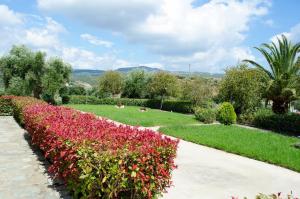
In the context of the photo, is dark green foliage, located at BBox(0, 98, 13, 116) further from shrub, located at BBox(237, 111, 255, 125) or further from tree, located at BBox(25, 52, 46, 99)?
shrub, located at BBox(237, 111, 255, 125)

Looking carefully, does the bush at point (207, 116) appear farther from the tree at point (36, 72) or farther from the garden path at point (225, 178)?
the tree at point (36, 72)

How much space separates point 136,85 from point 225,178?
36303mm

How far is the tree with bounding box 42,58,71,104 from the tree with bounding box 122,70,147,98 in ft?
32.5

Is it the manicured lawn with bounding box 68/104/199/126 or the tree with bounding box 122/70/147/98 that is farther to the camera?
the tree with bounding box 122/70/147/98

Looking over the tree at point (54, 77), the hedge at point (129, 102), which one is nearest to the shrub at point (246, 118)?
the hedge at point (129, 102)

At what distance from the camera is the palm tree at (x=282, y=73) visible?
1989cm

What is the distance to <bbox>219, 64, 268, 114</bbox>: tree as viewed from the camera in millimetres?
21359

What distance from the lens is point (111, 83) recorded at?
43.9 m

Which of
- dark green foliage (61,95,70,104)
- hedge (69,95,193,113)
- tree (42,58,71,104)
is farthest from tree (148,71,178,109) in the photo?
dark green foliage (61,95,70,104)

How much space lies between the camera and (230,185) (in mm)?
6773

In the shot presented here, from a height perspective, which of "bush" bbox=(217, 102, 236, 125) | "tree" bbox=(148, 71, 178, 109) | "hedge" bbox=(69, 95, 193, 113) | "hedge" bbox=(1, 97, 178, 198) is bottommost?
"hedge" bbox=(69, 95, 193, 113)

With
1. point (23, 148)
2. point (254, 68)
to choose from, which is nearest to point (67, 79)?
point (254, 68)

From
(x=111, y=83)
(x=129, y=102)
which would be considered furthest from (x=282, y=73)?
(x=111, y=83)

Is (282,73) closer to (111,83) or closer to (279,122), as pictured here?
(279,122)
